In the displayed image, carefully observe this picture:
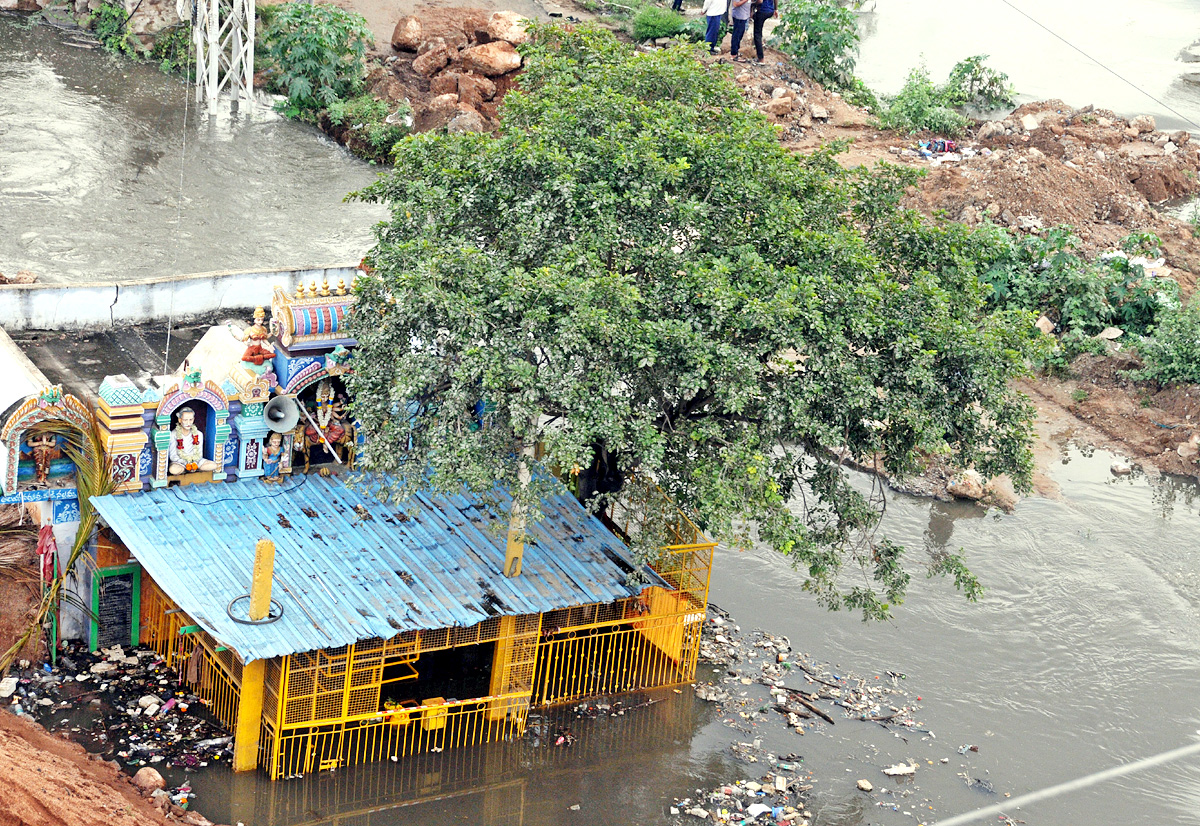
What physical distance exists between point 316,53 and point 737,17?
11.1 meters

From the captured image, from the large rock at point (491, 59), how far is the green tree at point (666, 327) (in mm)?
21659

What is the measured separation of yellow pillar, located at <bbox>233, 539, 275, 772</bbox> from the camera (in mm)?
13117

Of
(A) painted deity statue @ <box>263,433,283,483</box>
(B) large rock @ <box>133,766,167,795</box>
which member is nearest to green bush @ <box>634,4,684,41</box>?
(A) painted deity statue @ <box>263,433,283,483</box>

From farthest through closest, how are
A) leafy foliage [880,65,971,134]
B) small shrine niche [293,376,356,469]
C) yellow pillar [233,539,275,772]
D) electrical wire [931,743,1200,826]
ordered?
1. leafy foliage [880,65,971,134]
2. small shrine niche [293,376,356,469]
3. electrical wire [931,743,1200,826]
4. yellow pillar [233,539,275,772]

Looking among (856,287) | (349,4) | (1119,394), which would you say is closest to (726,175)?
(856,287)

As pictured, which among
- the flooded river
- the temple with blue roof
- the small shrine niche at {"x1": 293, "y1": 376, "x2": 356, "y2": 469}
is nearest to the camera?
the temple with blue roof

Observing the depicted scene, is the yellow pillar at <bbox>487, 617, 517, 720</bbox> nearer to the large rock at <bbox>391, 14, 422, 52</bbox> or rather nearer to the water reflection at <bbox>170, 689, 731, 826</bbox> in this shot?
the water reflection at <bbox>170, 689, 731, 826</bbox>

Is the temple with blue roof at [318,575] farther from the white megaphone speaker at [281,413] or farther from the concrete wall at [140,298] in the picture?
the concrete wall at [140,298]

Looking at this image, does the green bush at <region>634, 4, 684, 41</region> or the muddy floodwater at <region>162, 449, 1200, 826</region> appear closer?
the muddy floodwater at <region>162, 449, 1200, 826</region>

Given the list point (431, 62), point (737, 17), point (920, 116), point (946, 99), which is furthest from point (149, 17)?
point (946, 99)

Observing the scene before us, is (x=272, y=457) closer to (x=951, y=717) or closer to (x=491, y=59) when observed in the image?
(x=951, y=717)

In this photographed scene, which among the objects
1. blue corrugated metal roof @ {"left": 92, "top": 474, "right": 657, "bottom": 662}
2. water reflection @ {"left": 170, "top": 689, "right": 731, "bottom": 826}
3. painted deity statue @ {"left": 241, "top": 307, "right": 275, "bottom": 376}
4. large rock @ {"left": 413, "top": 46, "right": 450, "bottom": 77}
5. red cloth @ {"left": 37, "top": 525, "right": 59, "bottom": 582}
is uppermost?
large rock @ {"left": 413, "top": 46, "right": 450, "bottom": 77}

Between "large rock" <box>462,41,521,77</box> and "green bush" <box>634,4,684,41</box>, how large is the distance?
3.71 metres

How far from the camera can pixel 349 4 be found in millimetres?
40062
